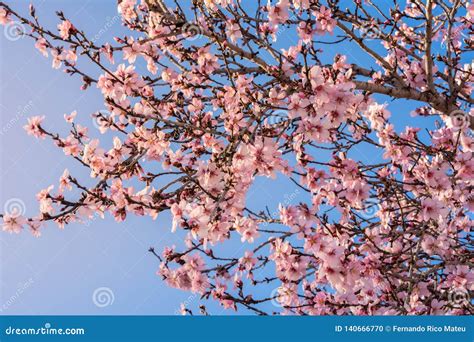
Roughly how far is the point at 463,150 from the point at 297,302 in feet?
8.61

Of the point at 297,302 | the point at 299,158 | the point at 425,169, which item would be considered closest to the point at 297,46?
the point at 299,158

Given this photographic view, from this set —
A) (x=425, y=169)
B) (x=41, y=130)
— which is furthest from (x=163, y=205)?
(x=425, y=169)

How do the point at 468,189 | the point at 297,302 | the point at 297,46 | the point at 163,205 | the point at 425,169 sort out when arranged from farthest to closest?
the point at 297,302, the point at 468,189, the point at 425,169, the point at 297,46, the point at 163,205

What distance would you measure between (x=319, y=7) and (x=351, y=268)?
2.71 meters

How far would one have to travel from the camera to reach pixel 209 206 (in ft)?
12.6

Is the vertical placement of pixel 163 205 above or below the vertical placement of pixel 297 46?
below

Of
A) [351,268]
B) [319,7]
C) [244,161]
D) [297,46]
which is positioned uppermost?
[319,7]

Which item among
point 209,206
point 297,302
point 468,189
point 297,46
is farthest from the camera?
point 297,302

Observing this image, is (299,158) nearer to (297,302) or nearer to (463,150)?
(463,150)

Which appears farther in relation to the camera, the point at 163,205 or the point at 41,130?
the point at 41,130

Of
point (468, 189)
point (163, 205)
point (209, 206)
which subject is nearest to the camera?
point (209, 206)

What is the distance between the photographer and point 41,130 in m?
5.05

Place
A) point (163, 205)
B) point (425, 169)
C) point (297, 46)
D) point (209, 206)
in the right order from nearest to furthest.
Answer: point (209, 206) < point (163, 205) < point (297, 46) < point (425, 169)

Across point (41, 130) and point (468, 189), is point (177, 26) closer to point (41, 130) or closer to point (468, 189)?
point (41, 130)
